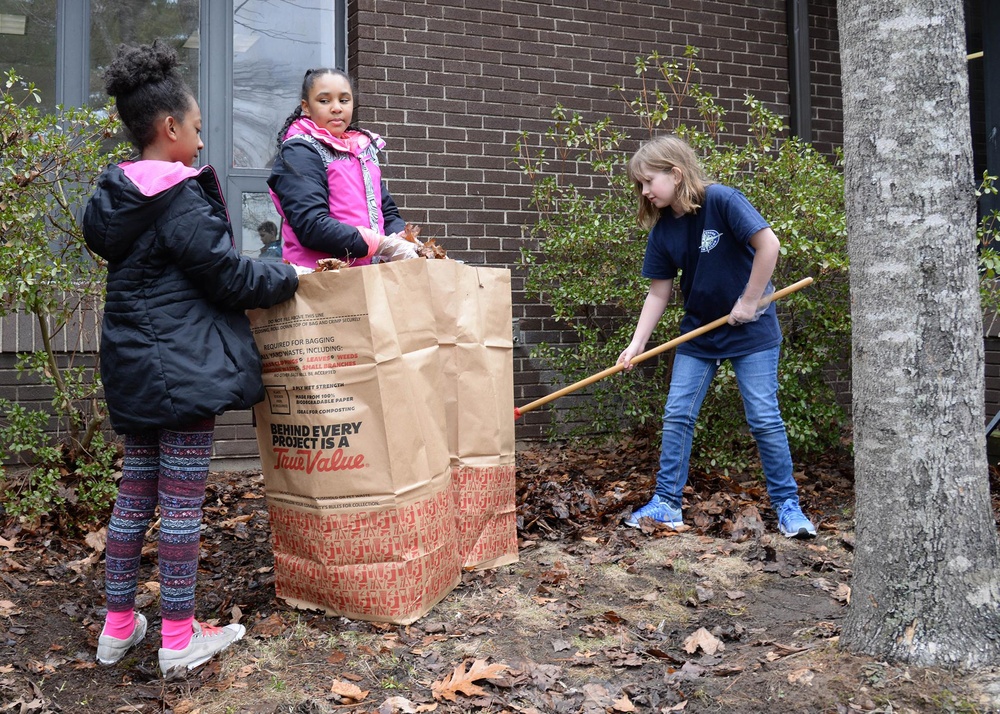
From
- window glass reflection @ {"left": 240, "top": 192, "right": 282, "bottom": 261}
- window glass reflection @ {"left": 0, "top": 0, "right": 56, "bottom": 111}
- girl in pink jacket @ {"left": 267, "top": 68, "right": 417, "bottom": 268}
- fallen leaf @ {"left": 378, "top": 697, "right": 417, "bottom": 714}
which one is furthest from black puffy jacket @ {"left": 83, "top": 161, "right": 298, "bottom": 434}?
window glass reflection @ {"left": 0, "top": 0, "right": 56, "bottom": 111}

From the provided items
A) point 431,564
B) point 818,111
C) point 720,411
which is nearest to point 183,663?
point 431,564

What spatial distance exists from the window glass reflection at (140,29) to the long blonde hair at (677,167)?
122 inches

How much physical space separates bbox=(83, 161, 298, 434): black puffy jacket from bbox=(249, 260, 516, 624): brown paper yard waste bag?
25cm

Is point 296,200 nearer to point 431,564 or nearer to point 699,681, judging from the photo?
point 431,564

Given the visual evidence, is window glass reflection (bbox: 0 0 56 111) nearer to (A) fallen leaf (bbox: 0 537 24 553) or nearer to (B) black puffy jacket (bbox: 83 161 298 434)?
(A) fallen leaf (bbox: 0 537 24 553)

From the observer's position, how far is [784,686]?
258 cm

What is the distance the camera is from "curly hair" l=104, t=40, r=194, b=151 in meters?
2.88

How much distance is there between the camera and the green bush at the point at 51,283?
13.1ft

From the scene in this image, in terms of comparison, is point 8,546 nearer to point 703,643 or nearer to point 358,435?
point 358,435

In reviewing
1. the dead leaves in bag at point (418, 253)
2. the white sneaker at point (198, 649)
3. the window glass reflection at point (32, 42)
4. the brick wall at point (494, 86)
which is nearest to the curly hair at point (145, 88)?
the dead leaves in bag at point (418, 253)

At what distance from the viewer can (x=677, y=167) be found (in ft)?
13.5

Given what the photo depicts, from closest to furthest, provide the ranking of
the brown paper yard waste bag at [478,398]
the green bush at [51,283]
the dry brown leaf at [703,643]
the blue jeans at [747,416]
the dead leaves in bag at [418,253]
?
the dry brown leaf at [703,643]
the dead leaves in bag at [418,253]
the brown paper yard waste bag at [478,398]
the green bush at [51,283]
the blue jeans at [747,416]

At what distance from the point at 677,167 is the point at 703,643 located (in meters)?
2.09

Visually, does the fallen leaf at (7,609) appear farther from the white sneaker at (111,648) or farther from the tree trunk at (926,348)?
the tree trunk at (926,348)
